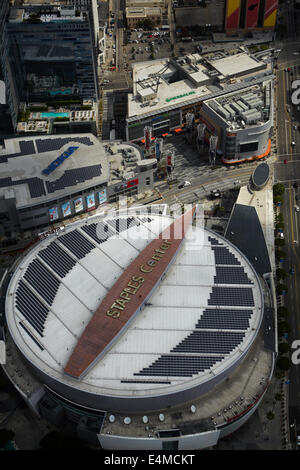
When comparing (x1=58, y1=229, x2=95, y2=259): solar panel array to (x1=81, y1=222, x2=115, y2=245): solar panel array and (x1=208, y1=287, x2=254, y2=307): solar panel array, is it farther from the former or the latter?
(x1=208, y1=287, x2=254, y2=307): solar panel array

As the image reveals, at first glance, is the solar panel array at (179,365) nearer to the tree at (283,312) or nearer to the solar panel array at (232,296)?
the solar panel array at (232,296)

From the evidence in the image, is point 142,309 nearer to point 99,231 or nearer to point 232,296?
point 232,296

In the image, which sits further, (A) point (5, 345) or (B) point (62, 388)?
(A) point (5, 345)

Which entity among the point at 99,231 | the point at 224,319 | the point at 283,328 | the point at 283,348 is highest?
the point at 99,231

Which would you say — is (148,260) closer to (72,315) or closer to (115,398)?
(72,315)

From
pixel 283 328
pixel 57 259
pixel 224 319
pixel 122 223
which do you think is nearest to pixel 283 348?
pixel 283 328

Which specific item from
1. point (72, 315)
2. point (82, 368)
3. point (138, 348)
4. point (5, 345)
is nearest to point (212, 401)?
point (138, 348)
